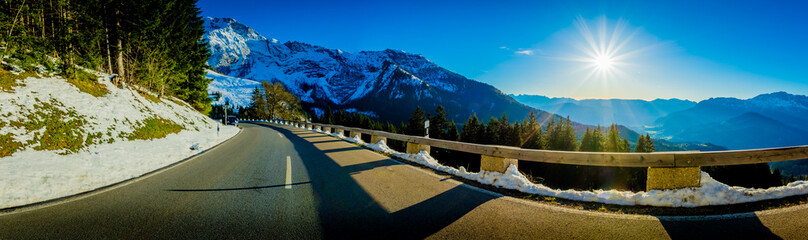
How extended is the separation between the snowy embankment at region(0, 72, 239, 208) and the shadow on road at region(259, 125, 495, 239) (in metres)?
4.55

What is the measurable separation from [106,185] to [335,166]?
14.8 feet

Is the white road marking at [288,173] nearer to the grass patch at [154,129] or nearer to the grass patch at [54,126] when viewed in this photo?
the grass patch at [54,126]

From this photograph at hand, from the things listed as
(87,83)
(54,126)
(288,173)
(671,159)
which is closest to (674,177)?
(671,159)

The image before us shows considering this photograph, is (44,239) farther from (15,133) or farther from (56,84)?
(56,84)

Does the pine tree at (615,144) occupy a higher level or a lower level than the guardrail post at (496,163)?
lower

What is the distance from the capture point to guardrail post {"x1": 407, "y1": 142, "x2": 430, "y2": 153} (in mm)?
8279

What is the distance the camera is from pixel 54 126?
27.3 ft

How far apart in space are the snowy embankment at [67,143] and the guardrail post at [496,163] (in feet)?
25.8

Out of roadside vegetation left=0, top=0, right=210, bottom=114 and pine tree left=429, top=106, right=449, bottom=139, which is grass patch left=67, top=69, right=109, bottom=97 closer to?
roadside vegetation left=0, top=0, right=210, bottom=114

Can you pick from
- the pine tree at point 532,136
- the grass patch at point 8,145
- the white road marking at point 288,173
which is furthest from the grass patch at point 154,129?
the pine tree at point 532,136

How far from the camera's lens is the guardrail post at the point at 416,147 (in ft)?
27.2

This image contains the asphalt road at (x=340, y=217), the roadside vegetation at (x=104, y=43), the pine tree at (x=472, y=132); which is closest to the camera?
the asphalt road at (x=340, y=217)

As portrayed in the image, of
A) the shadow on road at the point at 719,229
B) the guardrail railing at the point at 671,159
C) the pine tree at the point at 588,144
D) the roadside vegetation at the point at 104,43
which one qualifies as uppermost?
the roadside vegetation at the point at 104,43

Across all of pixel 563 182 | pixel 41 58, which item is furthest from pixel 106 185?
pixel 563 182
